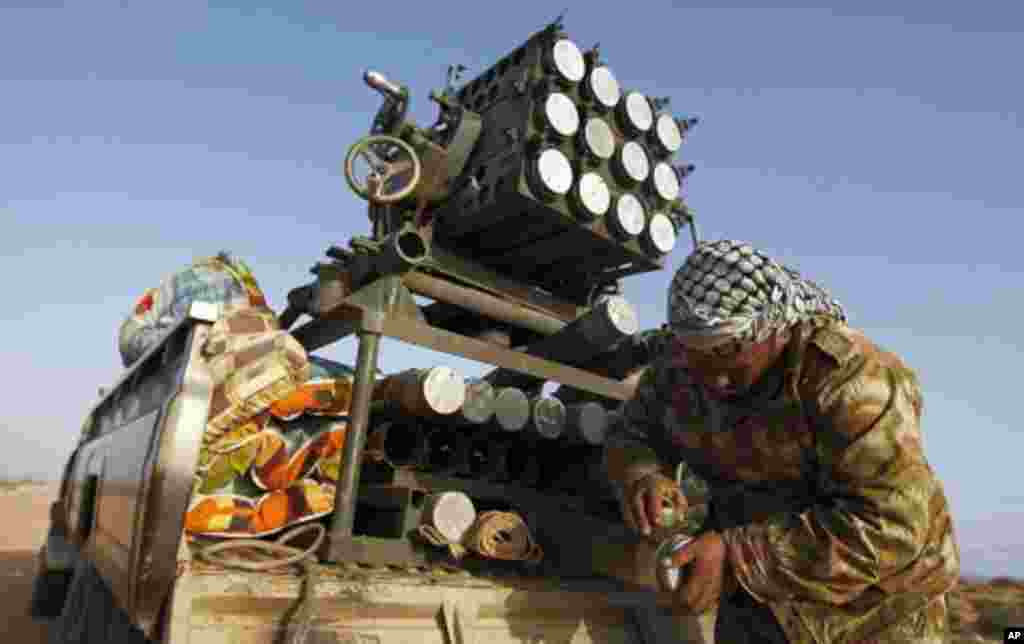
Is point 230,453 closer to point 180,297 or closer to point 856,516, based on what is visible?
point 180,297

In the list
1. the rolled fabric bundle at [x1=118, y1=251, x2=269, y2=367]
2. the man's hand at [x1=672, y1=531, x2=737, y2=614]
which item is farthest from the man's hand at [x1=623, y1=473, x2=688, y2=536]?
the rolled fabric bundle at [x1=118, y1=251, x2=269, y2=367]

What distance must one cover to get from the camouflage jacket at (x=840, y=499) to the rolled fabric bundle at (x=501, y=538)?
1282 mm

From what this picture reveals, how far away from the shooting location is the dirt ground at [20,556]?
5.71m

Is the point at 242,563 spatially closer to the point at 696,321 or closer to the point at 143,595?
the point at 143,595

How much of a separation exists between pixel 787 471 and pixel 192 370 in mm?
1828

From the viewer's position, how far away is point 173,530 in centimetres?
209

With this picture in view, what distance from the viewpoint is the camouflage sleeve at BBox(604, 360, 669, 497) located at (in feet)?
8.57

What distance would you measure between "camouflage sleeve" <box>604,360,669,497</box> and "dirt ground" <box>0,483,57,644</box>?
497 cm

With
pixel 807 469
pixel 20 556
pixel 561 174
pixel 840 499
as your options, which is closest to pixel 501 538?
pixel 807 469

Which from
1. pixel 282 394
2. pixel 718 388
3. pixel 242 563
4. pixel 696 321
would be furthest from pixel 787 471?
pixel 282 394

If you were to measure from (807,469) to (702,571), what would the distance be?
54 centimetres

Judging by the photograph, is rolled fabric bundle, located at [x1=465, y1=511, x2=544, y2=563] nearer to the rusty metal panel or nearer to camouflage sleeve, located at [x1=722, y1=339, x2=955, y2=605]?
the rusty metal panel

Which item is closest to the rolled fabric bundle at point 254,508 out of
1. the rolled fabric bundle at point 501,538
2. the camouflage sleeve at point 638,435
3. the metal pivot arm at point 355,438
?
the metal pivot arm at point 355,438

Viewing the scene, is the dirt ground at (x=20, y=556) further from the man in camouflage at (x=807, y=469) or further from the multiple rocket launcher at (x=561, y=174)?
the man in camouflage at (x=807, y=469)
